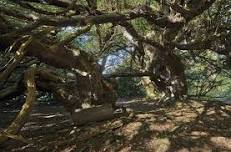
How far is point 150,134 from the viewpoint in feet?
19.1

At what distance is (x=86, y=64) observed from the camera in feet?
22.1

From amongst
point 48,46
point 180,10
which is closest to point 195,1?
point 180,10

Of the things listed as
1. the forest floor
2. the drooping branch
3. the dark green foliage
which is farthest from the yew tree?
the dark green foliage

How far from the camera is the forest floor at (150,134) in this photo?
5.50 metres

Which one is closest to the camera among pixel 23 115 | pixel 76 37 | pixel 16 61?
pixel 23 115

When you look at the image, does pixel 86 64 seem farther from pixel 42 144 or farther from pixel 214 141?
pixel 214 141

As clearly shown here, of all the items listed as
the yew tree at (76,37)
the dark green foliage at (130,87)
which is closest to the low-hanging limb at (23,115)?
the yew tree at (76,37)

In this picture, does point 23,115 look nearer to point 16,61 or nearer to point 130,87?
point 16,61

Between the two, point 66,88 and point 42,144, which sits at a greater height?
point 66,88

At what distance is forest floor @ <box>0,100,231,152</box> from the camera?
5.50 meters

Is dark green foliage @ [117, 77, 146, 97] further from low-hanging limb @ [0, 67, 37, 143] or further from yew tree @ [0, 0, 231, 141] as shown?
low-hanging limb @ [0, 67, 37, 143]

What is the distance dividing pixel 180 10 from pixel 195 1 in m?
1.06

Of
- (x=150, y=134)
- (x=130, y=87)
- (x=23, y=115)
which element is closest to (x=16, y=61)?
(x=23, y=115)

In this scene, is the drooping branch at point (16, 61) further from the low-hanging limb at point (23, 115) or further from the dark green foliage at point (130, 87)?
the dark green foliage at point (130, 87)
